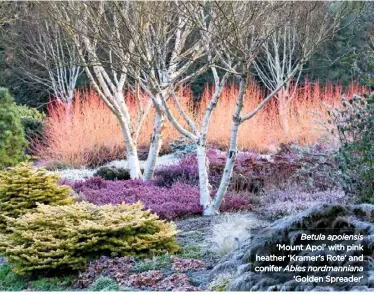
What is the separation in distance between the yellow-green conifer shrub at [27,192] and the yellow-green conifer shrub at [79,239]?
45.9 inches

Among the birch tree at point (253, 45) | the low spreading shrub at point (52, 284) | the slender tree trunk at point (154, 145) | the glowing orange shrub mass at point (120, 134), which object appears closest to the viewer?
the low spreading shrub at point (52, 284)

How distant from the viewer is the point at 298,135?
39.4 ft

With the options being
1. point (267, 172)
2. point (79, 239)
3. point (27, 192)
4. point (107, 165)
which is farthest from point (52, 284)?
point (107, 165)

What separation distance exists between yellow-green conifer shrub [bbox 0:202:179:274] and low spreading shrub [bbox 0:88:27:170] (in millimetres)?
6029

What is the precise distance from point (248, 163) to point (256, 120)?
387 centimetres

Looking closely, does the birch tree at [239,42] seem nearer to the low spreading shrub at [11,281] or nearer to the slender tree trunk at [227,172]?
the slender tree trunk at [227,172]

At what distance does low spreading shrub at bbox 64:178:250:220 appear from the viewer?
6.85 metres

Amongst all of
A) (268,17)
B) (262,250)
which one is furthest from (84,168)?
(262,250)

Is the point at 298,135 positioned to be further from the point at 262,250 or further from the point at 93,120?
the point at 262,250

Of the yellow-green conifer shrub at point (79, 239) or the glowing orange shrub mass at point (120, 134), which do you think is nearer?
the yellow-green conifer shrub at point (79, 239)

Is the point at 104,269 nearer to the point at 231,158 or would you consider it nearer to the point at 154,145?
the point at 231,158

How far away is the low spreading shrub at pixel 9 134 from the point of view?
10998mm

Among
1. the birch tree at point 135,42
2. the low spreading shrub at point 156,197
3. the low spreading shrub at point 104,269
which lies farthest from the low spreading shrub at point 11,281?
the birch tree at point 135,42

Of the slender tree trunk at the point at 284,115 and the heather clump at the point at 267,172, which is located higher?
the slender tree trunk at the point at 284,115
